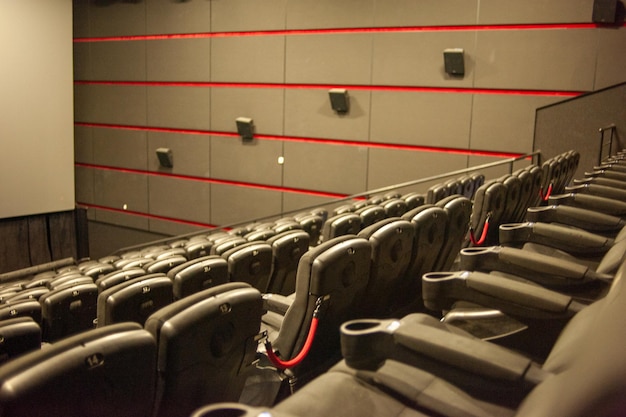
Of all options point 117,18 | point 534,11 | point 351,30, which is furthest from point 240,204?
point 534,11

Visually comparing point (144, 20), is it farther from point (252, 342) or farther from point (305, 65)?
point (252, 342)

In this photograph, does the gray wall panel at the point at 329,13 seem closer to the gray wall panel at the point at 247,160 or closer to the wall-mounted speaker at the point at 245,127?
the wall-mounted speaker at the point at 245,127

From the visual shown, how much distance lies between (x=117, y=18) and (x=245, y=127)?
80.2 inches

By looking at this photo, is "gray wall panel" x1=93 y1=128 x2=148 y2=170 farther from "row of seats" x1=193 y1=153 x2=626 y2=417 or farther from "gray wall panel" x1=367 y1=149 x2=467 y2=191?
"row of seats" x1=193 y1=153 x2=626 y2=417

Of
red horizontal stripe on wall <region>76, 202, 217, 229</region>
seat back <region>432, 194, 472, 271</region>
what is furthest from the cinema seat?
red horizontal stripe on wall <region>76, 202, 217, 229</region>

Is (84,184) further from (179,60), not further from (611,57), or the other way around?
(611,57)

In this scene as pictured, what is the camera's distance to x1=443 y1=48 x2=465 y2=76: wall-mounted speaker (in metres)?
4.11

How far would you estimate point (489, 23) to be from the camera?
4043 millimetres

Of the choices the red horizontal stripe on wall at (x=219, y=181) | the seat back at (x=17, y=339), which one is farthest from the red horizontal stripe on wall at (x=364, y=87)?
the seat back at (x=17, y=339)

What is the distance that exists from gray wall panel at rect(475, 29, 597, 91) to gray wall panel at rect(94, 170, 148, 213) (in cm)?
358

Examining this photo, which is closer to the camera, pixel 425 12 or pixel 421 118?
pixel 425 12

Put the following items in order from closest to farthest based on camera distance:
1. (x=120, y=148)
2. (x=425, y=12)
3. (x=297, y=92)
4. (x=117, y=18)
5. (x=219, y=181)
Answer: (x=425, y=12) → (x=297, y=92) → (x=219, y=181) → (x=117, y=18) → (x=120, y=148)

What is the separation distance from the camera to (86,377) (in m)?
0.68

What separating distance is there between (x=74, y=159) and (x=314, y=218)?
4383 mm
